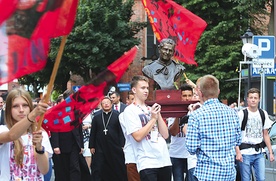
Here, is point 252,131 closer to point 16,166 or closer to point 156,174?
point 156,174

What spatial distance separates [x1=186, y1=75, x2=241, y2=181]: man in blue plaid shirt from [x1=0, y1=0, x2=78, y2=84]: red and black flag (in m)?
2.36

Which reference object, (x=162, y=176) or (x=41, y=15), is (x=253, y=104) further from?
(x=41, y=15)

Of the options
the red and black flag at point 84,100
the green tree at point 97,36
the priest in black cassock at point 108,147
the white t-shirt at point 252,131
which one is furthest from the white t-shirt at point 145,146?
the green tree at point 97,36

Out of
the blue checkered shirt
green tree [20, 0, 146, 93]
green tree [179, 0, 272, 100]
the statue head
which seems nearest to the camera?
the blue checkered shirt

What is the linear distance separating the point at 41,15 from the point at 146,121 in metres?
3.58

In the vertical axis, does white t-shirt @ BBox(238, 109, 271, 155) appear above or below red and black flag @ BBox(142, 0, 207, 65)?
below

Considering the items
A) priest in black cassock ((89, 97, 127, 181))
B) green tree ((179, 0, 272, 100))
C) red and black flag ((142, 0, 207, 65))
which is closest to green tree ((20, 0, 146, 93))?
green tree ((179, 0, 272, 100))

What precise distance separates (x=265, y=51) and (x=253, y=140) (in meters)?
5.89

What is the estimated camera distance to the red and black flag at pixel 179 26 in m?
9.98

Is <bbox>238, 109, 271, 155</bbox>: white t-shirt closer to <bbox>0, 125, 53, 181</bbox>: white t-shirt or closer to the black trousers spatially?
the black trousers

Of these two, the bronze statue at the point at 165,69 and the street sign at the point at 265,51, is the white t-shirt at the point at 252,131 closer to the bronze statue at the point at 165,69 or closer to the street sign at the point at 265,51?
the bronze statue at the point at 165,69

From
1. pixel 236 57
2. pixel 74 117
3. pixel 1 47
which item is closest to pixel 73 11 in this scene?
pixel 1 47

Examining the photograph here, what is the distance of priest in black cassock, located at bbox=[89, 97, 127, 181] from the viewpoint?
12.5 m

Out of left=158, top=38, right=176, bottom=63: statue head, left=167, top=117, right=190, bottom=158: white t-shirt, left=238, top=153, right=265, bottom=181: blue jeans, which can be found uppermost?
left=158, top=38, right=176, bottom=63: statue head
